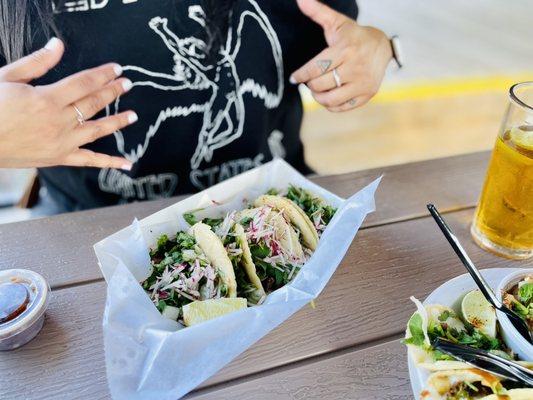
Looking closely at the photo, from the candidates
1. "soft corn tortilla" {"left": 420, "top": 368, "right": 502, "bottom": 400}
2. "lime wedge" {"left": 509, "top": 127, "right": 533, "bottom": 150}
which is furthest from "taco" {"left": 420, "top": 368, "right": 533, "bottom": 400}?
"lime wedge" {"left": 509, "top": 127, "right": 533, "bottom": 150}

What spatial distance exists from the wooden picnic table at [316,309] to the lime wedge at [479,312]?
4.6 inches

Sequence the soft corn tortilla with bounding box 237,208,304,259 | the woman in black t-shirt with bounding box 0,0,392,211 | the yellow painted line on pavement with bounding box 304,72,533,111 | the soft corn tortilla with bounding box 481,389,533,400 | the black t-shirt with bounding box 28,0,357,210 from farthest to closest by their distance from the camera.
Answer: the yellow painted line on pavement with bounding box 304,72,533,111 < the black t-shirt with bounding box 28,0,357,210 < the woman in black t-shirt with bounding box 0,0,392,211 < the soft corn tortilla with bounding box 237,208,304,259 < the soft corn tortilla with bounding box 481,389,533,400

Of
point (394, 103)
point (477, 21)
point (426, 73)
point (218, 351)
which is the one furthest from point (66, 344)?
point (477, 21)

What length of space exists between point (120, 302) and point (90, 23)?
32.2 inches

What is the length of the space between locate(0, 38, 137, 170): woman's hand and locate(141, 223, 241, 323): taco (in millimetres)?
350

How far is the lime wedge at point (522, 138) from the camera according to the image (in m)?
0.92

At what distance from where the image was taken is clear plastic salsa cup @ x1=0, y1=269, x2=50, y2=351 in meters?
0.78

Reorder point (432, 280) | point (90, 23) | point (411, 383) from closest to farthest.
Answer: point (411, 383) → point (432, 280) → point (90, 23)

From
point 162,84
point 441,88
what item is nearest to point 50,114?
point 162,84

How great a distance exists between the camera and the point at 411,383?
757 mm

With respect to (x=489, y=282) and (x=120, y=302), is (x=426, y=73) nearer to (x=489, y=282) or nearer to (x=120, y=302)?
(x=489, y=282)

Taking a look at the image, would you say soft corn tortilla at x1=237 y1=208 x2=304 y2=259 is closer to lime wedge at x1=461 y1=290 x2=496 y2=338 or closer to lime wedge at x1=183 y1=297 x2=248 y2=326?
lime wedge at x1=183 y1=297 x2=248 y2=326

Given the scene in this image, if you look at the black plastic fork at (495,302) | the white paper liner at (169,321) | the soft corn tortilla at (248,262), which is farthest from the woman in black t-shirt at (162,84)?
the black plastic fork at (495,302)

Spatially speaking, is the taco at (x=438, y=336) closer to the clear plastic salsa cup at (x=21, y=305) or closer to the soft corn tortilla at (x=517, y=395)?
the soft corn tortilla at (x=517, y=395)
